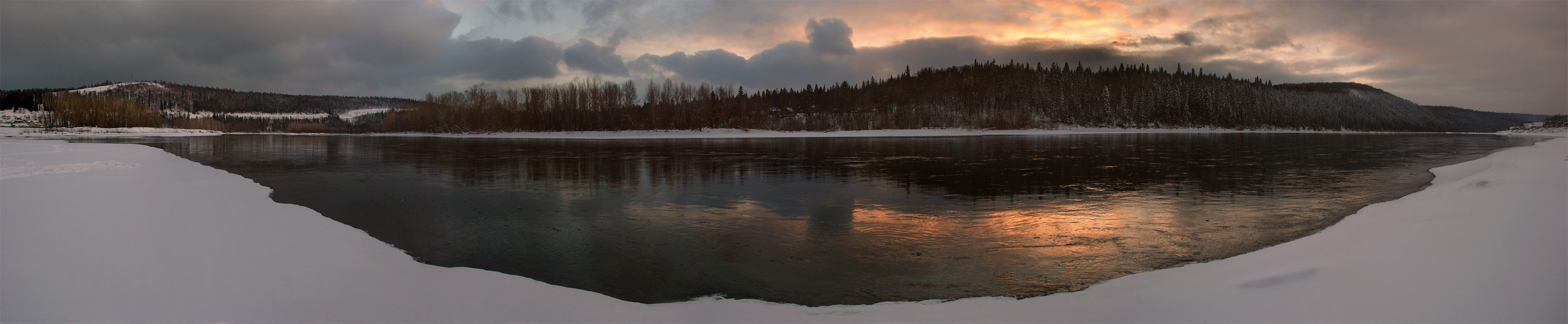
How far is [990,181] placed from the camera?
12.5 metres

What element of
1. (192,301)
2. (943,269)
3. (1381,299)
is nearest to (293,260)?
(192,301)

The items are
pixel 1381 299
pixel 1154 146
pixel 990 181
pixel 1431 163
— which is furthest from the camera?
pixel 1154 146

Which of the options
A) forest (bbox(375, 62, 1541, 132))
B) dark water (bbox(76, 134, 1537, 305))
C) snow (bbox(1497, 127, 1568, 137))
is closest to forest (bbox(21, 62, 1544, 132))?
forest (bbox(375, 62, 1541, 132))

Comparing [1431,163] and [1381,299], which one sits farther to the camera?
[1431,163]

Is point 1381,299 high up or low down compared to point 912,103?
down

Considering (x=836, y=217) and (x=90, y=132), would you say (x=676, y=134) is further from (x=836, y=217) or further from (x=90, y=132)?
(x=90, y=132)

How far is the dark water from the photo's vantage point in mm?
4988

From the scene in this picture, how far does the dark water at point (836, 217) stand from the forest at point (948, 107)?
6350 cm

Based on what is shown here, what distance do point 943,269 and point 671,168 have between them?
40.3 feet

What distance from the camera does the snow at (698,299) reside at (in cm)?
364

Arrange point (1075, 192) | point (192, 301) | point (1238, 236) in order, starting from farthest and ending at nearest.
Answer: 1. point (1075, 192)
2. point (1238, 236)
3. point (192, 301)

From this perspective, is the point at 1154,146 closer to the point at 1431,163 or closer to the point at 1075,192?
the point at 1431,163

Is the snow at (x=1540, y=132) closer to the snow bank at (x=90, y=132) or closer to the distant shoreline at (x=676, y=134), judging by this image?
the distant shoreline at (x=676, y=134)

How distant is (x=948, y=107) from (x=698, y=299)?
125m
